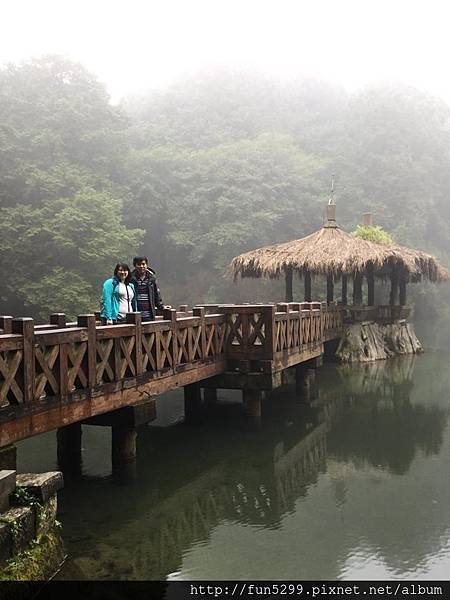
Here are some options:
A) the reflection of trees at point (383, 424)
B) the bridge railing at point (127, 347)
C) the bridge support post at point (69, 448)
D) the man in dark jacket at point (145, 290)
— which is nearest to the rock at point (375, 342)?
the reflection of trees at point (383, 424)

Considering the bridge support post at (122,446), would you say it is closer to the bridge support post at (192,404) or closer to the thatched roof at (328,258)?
the bridge support post at (192,404)

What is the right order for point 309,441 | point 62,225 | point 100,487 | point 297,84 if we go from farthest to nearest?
point 297,84, point 62,225, point 309,441, point 100,487

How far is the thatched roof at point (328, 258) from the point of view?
59.5ft

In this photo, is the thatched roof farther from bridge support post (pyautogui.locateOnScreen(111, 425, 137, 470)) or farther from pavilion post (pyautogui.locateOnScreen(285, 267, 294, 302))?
bridge support post (pyautogui.locateOnScreen(111, 425, 137, 470))

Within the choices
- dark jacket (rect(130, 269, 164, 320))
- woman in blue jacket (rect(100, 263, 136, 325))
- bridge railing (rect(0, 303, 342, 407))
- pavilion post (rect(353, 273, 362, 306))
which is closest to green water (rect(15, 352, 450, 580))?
bridge railing (rect(0, 303, 342, 407))

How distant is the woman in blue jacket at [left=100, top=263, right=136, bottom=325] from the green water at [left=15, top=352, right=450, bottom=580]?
2.22 meters

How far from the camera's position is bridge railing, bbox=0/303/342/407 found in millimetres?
5754

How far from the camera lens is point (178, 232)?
106ft

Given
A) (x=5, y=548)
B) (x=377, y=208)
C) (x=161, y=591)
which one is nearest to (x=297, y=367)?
(x=161, y=591)

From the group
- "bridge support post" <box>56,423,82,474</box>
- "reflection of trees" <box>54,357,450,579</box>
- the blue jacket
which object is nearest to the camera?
"reflection of trees" <box>54,357,450,579</box>

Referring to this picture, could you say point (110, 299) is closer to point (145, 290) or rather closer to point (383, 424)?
point (145, 290)

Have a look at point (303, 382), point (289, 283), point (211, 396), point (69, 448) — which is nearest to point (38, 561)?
point (69, 448)

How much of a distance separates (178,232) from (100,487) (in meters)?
25.4

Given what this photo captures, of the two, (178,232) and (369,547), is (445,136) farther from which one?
(369,547)
